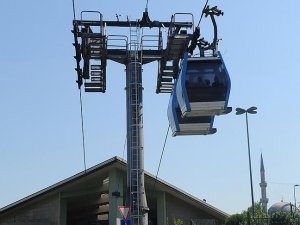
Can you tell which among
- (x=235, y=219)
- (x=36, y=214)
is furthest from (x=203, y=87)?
(x=235, y=219)

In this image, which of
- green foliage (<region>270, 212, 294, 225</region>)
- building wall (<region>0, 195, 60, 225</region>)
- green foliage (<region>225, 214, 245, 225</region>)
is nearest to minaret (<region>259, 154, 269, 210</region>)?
green foliage (<region>270, 212, 294, 225</region>)

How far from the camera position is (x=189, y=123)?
55.7 feet

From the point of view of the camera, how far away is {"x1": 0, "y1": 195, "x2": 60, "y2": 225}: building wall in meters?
44.8

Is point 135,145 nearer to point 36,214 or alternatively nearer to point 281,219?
point 36,214

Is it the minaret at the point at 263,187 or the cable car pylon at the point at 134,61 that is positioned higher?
the minaret at the point at 263,187

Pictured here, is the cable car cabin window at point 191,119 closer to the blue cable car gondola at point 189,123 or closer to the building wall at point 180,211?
the blue cable car gondola at point 189,123

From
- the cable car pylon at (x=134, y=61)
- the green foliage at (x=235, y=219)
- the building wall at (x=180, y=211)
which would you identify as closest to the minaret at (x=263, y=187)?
the green foliage at (x=235, y=219)

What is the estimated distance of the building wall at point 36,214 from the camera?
44750 mm

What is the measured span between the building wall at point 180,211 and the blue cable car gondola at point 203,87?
30.6 metres

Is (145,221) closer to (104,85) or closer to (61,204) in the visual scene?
(104,85)

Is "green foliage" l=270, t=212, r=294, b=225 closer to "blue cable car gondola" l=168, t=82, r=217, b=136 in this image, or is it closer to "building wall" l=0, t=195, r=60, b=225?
"building wall" l=0, t=195, r=60, b=225

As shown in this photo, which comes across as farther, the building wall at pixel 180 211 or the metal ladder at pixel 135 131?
the building wall at pixel 180 211

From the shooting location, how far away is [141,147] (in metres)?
19.0

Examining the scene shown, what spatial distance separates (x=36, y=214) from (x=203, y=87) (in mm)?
33075
